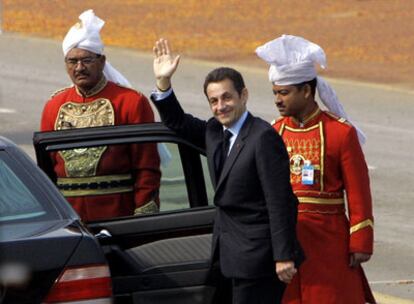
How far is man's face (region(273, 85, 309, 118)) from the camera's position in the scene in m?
7.08

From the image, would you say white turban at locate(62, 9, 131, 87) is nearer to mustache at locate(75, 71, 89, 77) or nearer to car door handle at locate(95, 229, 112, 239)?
mustache at locate(75, 71, 89, 77)

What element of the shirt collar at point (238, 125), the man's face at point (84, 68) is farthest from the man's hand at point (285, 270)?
the man's face at point (84, 68)

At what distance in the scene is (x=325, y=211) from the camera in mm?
7078

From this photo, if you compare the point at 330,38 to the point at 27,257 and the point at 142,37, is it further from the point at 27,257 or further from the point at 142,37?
the point at 27,257

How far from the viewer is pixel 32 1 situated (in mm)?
26594

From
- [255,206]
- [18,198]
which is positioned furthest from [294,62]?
[18,198]

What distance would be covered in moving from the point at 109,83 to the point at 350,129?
1.60 meters

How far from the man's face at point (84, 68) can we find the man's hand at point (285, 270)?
1.89m

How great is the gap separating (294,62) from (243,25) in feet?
57.3

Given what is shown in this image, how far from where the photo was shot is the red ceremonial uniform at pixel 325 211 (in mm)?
7035

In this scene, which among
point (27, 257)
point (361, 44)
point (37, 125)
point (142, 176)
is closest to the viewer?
point (27, 257)

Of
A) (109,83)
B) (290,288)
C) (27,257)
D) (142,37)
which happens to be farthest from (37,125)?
(27,257)

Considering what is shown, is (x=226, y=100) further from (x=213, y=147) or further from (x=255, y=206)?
(x=255, y=206)

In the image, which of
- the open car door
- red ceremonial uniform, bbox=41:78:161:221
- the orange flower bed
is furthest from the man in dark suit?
the orange flower bed
